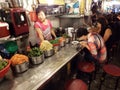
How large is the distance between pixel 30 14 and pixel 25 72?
4.66 feet

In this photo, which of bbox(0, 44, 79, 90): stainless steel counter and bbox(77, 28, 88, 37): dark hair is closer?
bbox(0, 44, 79, 90): stainless steel counter

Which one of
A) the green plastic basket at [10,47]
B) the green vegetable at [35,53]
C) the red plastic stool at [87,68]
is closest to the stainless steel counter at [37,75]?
the green vegetable at [35,53]

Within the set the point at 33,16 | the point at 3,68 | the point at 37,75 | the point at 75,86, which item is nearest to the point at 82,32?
the point at 33,16

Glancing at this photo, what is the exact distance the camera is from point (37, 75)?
1.55 meters

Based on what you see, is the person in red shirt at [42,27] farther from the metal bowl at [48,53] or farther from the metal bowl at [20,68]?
the metal bowl at [20,68]

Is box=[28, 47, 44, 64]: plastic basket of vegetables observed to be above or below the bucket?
below

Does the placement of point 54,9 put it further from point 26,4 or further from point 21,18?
point 21,18

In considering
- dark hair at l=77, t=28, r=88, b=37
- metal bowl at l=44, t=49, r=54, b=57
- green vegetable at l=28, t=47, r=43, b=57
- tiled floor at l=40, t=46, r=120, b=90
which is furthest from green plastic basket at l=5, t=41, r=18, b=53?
dark hair at l=77, t=28, r=88, b=37

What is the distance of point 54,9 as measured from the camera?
342 cm

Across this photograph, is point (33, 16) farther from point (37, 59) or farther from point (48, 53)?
point (37, 59)

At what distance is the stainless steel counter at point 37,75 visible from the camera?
1.35 metres

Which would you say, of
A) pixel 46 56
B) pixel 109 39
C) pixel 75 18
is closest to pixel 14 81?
pixel 46 56

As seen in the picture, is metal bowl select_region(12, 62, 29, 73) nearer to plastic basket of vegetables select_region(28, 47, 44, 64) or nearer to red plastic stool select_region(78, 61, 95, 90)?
plastic basket of vegetables select_region(28, 47, 44, 64)

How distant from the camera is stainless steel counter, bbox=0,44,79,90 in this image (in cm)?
135
